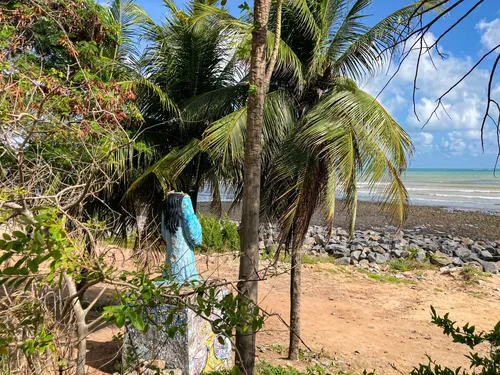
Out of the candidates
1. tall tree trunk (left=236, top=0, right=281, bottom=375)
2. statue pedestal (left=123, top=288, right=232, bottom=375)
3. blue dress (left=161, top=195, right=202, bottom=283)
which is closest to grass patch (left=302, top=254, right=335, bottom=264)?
statue pedestal (left=123, top=288, right=232, bottom=375)

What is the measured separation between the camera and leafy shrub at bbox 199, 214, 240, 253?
15.5 metres

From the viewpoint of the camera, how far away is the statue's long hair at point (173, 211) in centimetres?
559

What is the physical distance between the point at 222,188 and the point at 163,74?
2636mm

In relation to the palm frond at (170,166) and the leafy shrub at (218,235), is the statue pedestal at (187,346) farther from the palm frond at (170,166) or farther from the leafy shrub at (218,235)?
the leafy shrub at (218,235)

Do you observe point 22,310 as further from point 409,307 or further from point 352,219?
point 409,307

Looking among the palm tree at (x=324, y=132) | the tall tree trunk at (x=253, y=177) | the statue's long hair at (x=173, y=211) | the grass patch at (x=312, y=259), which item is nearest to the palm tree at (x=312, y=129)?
the palm tree at (x=324, y=132)

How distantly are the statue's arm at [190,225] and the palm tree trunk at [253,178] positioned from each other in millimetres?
2128

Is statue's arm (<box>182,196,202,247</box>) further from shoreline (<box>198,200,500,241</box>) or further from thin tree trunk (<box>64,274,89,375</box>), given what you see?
shoreline (<box>198,200,500,241</box>)

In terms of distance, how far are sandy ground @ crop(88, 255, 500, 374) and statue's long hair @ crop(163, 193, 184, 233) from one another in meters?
0.64

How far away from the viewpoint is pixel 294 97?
23.8 ft

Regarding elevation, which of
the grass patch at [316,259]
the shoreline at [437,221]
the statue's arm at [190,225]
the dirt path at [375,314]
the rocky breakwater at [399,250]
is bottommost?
the dirt path at [375,314]

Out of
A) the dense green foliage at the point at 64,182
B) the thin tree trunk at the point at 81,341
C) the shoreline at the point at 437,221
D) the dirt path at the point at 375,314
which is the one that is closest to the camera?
the dense green foliage at the point at 64,182

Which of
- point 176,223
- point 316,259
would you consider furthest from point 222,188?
point 316,259

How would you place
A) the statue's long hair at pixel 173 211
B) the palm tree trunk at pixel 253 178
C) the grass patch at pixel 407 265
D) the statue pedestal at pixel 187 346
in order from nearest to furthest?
the palm tree trunk at pixel 253 178, the statue pedestal at pixel 187 346, the statue's long hair at pixel 173 211, the grass patch at pixel 407 265
